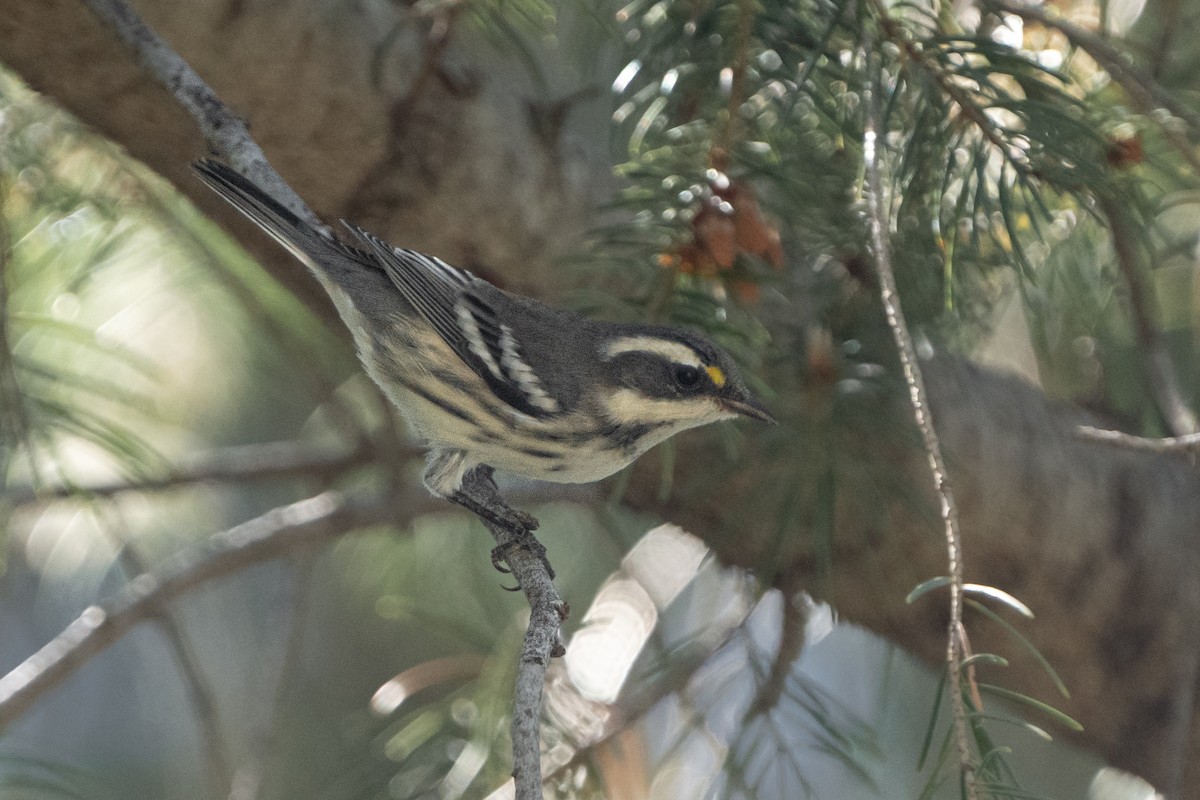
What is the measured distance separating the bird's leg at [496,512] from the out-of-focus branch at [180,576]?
29cm

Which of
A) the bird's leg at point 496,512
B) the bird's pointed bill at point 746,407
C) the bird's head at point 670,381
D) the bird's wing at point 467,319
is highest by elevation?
the bird's wing at point 467,319

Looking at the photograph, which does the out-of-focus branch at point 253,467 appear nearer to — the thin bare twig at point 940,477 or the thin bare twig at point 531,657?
the thin bare twig at point 531,657

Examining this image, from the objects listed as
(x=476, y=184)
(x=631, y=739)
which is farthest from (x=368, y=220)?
(x=631, y=739)

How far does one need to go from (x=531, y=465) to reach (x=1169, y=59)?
4.38 ft

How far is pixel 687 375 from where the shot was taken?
59.1 inches

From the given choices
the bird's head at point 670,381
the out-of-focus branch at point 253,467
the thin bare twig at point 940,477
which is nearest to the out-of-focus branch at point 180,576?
the out-of-focus branch at point 253,467

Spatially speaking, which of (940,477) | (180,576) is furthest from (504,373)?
(940,477)

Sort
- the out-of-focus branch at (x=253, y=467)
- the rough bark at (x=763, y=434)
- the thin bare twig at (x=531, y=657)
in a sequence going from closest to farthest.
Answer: the thin bare twig at (x=531, y=657), the rough bark at (x=763, y=434), the out-of-focus branch at (x=253, y=467)

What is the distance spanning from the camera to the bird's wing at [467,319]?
1.60m

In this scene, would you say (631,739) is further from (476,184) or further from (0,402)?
(0,402)

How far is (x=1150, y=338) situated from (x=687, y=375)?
89 centimetres

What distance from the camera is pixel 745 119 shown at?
5.26 ft

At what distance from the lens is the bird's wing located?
1601 mm

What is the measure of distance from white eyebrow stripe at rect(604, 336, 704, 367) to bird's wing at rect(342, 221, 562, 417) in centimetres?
13
